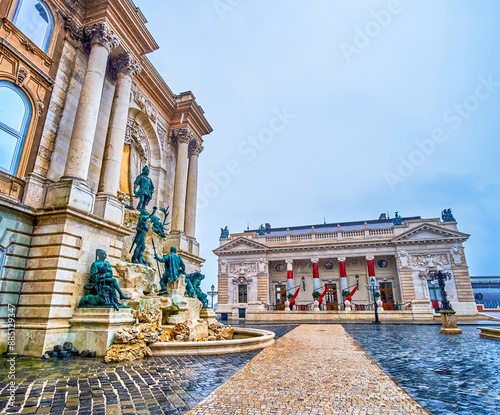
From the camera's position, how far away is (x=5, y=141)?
9258 mm

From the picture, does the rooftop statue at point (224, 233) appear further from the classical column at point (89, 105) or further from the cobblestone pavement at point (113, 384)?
the cobblestone pavement at point (113, 384)

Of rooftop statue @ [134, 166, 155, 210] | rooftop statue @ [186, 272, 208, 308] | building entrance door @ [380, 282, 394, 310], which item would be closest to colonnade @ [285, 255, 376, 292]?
building entrance door @ [380, 282, 394, 310]

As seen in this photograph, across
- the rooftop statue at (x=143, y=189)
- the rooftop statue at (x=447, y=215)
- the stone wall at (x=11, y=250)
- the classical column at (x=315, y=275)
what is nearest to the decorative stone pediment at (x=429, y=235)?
the rooftop statue at (x=447, y=215)

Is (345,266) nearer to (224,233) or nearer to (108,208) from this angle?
(224,233)

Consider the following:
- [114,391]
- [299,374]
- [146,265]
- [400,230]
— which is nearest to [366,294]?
[400,230]

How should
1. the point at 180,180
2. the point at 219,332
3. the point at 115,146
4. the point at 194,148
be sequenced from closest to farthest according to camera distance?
the point at 219,332
the point at 115,146
the point at 180,180
the point at 194,148

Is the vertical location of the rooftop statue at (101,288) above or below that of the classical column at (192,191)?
below

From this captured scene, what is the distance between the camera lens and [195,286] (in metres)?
13.8

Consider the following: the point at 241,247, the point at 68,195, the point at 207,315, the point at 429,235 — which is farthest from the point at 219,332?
the point at 429,235

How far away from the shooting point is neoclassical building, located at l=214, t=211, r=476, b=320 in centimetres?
3566

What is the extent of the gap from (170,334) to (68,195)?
5406 millimetres

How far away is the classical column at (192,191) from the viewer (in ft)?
63.3

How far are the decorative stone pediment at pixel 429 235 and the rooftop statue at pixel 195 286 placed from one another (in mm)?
31216

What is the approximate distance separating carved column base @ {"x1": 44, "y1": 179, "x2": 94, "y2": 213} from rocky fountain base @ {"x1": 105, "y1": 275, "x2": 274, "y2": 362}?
11.7 feet
